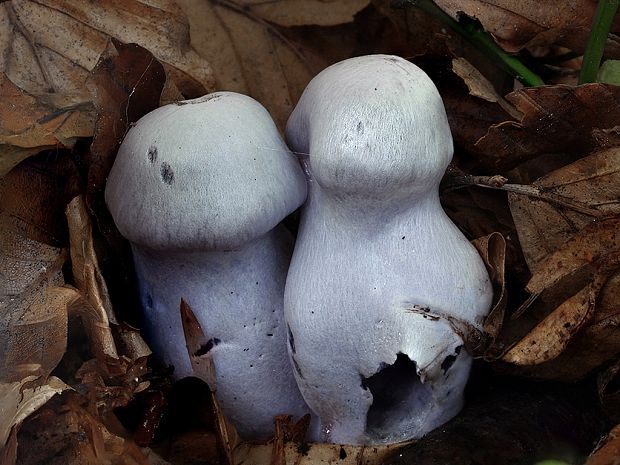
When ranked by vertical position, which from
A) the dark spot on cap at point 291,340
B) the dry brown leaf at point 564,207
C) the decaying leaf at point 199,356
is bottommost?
the decaying leaf at point 199,356

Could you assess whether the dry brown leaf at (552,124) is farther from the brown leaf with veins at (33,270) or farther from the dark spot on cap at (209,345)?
the brown leaf with veins at (33,270)

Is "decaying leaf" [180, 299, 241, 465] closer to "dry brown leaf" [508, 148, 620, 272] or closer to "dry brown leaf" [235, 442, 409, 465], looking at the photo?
"dry brown leaf" [235, 442, 409, 465]

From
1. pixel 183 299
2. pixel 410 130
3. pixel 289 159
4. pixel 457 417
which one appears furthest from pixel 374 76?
pixel 457 417

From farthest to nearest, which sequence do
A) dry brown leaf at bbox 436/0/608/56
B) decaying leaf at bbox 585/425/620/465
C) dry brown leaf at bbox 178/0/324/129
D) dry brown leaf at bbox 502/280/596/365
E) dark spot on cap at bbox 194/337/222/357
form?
dry brown leaf at bbox 178/0/324/129
dry brown leaf at bbox 436/0/608/56
dark spot on cap at bbox 194/337/222/357
dry brown leaf at bbox 502/280/596/365
decaying leaf at bbox 585/425/620/465

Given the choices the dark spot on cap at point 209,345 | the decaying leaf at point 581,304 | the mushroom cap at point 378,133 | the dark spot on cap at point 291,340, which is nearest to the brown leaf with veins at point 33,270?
the dark spot on cap at point 209,345

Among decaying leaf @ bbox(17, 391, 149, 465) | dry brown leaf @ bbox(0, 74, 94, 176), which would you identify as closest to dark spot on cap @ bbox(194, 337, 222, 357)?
decaying leaf @ bbox(17, 391, 149, 465)
